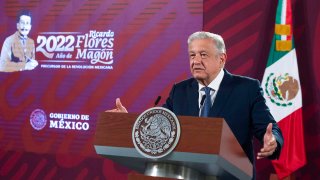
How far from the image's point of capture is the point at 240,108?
7.20ft

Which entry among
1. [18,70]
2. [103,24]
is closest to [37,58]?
[18,70]

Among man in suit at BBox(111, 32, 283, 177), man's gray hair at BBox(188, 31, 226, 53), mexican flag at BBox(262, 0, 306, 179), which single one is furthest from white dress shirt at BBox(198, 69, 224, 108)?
mexican flag at BBox(262, 0, 306, 179)

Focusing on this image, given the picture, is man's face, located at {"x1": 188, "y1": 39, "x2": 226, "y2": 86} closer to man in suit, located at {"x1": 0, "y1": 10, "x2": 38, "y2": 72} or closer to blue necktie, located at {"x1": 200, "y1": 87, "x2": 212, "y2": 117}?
blue necktie, located at {"x1": 200, "y1": 87, "x2": 212, "y2": 117}

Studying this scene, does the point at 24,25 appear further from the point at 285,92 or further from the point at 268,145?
the point at 268,145

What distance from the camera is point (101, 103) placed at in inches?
195

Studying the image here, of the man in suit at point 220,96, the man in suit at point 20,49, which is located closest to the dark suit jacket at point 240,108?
the man in suit at point 220,96

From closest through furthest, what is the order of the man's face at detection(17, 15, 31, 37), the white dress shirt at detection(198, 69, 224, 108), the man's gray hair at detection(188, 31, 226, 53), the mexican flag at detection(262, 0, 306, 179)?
the man's gray hair at detection(188, 31, 226, 53), the white dress shirt at detection(198, 69, 224, 108), the mexican flag at detection(262, 0, 306, 179), the man's face at detection(17, 15, 31, 37)

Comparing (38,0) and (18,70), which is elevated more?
(38,0)

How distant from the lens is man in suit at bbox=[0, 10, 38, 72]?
206 inches

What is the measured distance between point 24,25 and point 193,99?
11.3ft

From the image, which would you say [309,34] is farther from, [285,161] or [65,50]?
[65,50]

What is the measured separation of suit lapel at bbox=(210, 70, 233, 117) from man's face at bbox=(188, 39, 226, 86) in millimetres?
73

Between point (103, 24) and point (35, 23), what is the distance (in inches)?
29.9

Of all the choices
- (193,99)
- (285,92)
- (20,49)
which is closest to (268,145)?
(193,99)
